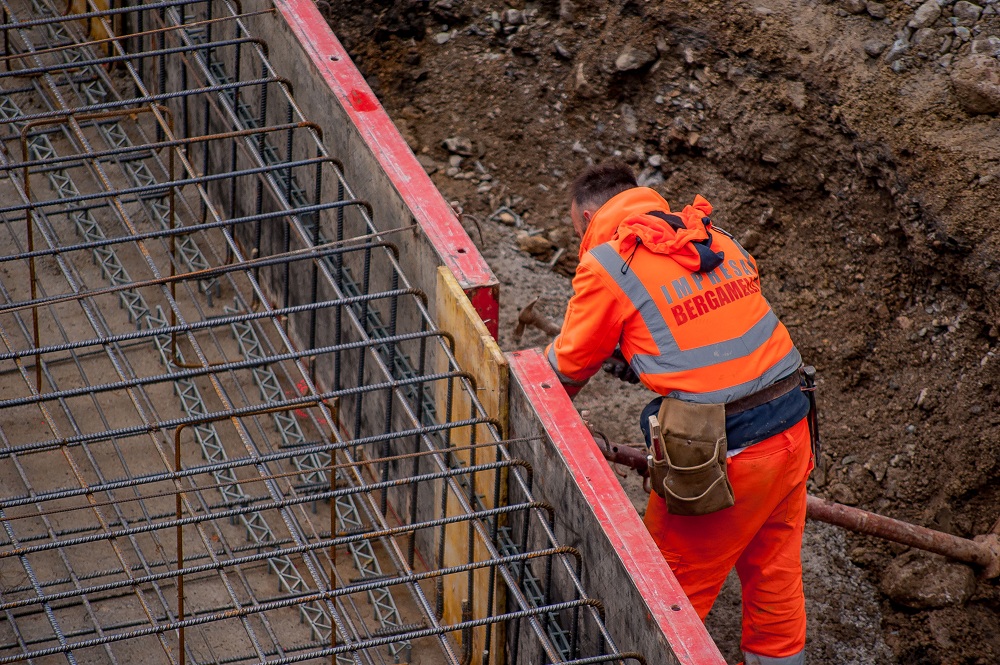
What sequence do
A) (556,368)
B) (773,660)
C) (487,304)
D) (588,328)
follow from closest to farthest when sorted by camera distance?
1. (588,328)
2. (556,368)
3. (773,660)
4. (487,304)

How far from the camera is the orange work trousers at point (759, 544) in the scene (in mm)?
5152

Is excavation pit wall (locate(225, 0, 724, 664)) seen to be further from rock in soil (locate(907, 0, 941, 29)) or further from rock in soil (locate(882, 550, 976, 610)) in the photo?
Result: rock in soil (locate(907, 0, 941, 29))

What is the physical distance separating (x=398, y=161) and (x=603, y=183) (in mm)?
1102

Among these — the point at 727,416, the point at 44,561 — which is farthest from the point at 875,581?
the point at 44,561

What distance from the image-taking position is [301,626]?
19.4ft

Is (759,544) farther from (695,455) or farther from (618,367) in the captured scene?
(618,367)

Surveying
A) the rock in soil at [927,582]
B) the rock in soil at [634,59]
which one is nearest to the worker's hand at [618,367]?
the rock in soil at [927,582]

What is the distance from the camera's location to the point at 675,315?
4.95 metres

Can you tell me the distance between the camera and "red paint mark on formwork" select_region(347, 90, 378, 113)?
6.33 meters

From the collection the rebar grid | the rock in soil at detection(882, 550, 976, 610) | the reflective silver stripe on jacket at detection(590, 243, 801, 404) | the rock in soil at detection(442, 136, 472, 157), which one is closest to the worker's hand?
the reflective silver stripe on jacket at detection(590, 243, 801, 404)

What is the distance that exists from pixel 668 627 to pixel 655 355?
109 cm

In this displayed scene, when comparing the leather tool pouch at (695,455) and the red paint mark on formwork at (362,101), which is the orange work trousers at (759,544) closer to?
the leather tool pouch at (695,455)

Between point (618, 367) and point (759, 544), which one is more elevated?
point (618, 367)

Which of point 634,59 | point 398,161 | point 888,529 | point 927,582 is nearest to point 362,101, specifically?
point 398,161
